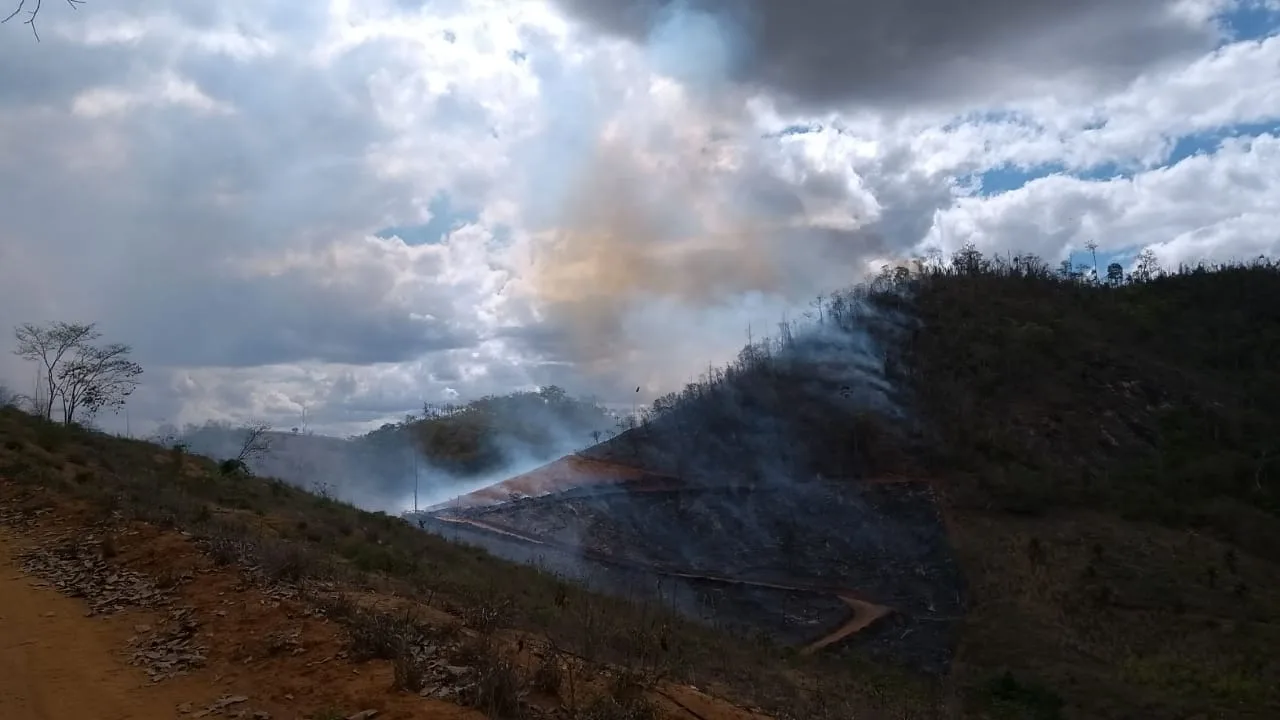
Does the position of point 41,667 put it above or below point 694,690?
above

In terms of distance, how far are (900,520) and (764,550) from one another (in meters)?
8.76

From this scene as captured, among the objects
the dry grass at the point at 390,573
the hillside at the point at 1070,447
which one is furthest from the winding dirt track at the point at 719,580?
the dry grass at the point at 390,573

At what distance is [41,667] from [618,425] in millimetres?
76856

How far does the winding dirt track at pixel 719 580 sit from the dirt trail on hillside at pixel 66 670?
1290 inches

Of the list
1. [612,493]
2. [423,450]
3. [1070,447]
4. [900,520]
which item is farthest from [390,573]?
[423,450]

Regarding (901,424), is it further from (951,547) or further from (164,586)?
(164,586)

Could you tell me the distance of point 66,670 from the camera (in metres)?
8.45

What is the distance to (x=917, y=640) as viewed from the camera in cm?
3834

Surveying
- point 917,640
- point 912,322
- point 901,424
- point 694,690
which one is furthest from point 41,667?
point 912,322

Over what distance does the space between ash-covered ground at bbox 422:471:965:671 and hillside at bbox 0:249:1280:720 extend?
0.67 ft

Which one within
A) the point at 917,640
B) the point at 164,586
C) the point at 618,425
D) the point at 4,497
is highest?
the point at 618,425

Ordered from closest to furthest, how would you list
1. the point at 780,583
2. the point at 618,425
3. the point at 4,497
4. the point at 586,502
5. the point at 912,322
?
the point at 4,497 → the point at 780,583 → the point at 586,502 → the point at 912,322 → the point at 618,425

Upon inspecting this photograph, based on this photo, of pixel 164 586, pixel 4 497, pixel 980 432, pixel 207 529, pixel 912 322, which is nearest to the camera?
pixel 164 586

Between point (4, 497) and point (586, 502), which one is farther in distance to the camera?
point (586, 502)
